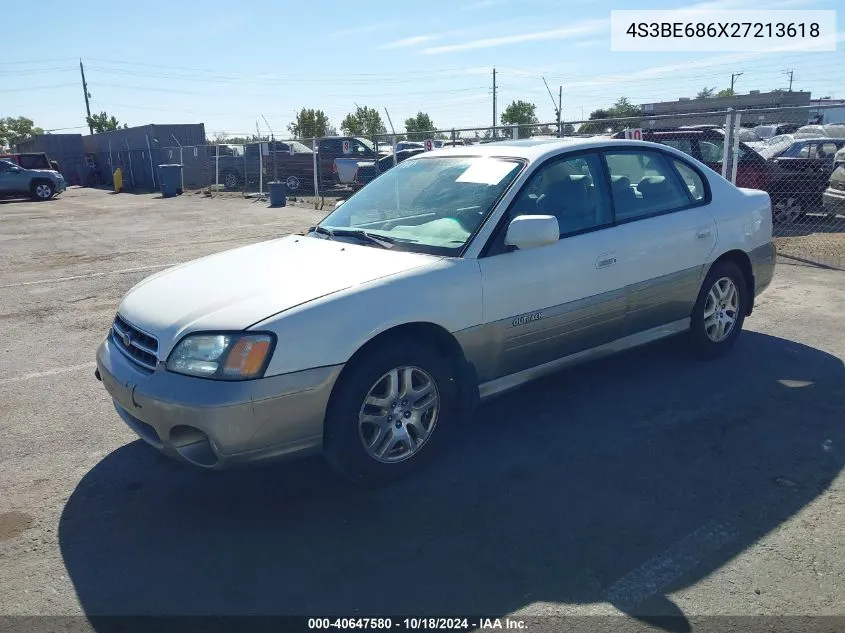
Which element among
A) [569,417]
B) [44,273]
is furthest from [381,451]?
[44,273]

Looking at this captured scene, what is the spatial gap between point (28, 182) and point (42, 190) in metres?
0.67

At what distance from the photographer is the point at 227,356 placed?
3119 millimetres

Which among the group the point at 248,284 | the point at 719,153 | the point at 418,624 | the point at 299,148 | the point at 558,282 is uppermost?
the point at 299,148

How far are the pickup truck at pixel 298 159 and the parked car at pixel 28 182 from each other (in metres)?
8.00

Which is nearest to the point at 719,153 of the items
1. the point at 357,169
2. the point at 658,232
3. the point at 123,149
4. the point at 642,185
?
the point at 642,185

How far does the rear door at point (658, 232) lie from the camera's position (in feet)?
14.9

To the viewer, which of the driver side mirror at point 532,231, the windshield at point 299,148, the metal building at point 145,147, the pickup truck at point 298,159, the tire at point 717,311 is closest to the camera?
the driver side mirror at point 532,231

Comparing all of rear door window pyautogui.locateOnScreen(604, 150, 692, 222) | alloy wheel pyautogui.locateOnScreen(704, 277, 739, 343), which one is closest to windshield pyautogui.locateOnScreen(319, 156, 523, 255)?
rear door window pyautogui.locateOnScreen(604, 150, 692, 222)

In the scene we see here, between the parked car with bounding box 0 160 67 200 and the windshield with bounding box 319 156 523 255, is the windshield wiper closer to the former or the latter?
the windshield with bounding box 319 156 523 255

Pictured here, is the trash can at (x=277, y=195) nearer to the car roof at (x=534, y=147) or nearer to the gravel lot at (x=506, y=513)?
the gravel lot at (x=506, y=513)

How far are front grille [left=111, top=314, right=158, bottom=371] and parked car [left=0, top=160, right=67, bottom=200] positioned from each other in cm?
2671

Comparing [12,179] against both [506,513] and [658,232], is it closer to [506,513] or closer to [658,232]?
[658,232]

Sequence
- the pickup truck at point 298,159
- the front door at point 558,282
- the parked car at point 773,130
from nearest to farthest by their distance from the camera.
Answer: the front door at point 558,282 → the pickup truck at point 298,159 → the parked car at point 773,130

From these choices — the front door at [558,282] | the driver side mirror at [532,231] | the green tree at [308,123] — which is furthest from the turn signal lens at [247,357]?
the green tree at [308,123]
